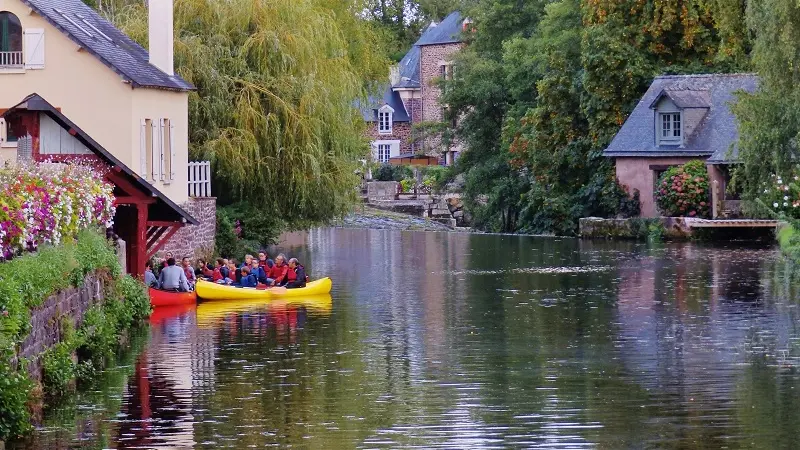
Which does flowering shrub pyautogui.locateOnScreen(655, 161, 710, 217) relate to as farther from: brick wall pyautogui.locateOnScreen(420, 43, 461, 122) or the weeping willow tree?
brick wall pyautogui.locateOnScreen(420, 43, 461, 122)

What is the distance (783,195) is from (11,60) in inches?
813

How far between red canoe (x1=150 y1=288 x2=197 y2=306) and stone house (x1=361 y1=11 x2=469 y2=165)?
61744 millimetres

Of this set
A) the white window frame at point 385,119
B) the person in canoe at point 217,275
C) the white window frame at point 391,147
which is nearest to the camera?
the person in canoe at point 217,275

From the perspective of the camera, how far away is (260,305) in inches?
1302

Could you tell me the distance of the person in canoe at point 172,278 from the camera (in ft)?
108

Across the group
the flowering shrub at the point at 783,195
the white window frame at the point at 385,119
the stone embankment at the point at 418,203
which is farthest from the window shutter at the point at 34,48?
the white window frame at the point at 385,119

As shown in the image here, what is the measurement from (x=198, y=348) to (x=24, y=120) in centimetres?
886

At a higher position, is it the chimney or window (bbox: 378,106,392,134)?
window (bbox: 378,106,392,134)

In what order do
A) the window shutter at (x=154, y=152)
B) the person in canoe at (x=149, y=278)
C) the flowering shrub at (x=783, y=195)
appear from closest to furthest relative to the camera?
the person in canoe at (x=149, y=278) < the window shutter at (x=154, y=152) < the flowering shrub at (x=783, y=195)

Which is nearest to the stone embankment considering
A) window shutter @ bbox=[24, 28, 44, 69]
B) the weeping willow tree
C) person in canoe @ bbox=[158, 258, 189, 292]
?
the weeping willow tree

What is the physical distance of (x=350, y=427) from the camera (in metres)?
17.4

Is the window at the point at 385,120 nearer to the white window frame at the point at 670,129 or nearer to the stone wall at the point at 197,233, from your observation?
the white window frame at the point at 670,129

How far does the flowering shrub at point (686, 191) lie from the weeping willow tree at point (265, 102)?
1451cm

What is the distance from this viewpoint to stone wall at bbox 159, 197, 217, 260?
38.5 meters
